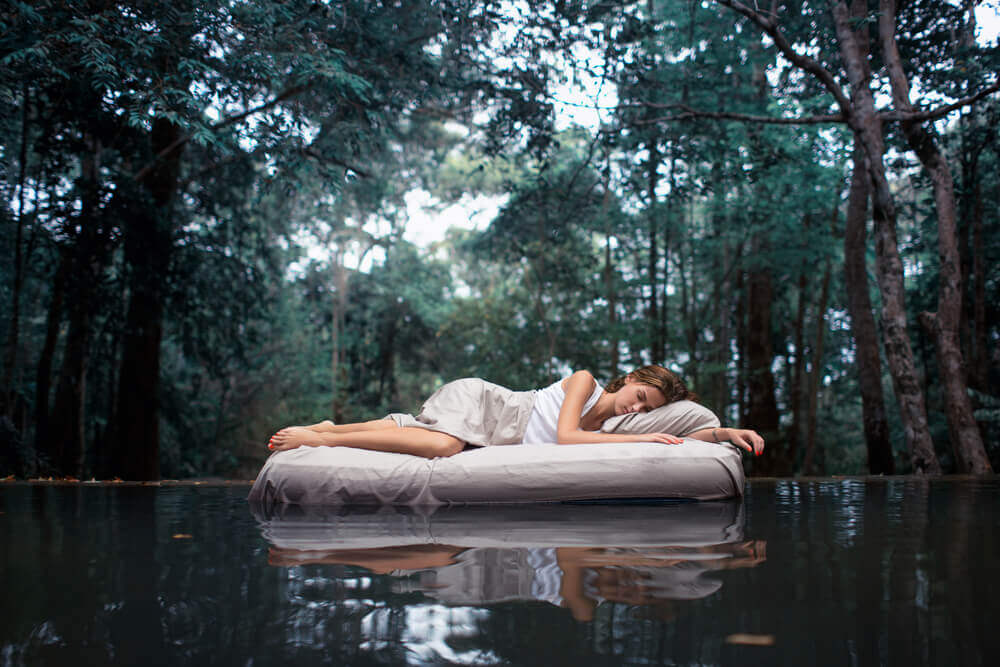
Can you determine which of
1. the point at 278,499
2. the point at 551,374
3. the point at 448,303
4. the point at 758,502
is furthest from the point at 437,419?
the point at 448,303

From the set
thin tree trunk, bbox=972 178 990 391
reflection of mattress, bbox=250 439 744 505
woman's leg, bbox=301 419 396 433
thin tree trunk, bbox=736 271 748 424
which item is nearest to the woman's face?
reflection of mattress, bbox=250 439 744 505

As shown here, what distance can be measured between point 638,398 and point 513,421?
0.61 metres

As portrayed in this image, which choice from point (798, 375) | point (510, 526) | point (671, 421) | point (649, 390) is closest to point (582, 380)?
point (649, 390)

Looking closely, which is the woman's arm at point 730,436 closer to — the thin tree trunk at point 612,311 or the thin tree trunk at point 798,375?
the thin tree trunk at point 798,375

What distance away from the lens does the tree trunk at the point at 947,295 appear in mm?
5773

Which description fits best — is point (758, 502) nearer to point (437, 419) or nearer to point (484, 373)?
point (437, 419)

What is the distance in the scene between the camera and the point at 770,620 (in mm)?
1178

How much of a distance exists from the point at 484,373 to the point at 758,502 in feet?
34.4

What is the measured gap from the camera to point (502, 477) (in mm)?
2854

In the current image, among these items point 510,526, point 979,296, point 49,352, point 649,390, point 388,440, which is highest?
point 979,296

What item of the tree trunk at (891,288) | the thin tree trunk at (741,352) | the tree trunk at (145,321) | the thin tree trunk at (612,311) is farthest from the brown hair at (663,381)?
the thin tree trunk at (612,311)

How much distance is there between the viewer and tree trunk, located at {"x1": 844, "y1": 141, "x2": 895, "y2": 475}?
7227 millimetres

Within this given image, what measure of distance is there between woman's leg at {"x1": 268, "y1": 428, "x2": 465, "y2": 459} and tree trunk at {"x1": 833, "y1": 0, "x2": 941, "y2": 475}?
4386 millimetres

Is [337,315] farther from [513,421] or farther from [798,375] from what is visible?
[513,421]
